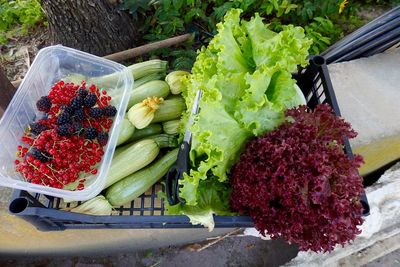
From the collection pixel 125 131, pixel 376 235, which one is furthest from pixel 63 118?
pixel 376 235

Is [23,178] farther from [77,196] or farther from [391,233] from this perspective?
[391,233]

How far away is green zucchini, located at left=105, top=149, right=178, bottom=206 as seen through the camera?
5.37ft

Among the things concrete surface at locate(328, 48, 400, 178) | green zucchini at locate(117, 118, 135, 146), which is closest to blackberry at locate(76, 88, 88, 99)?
green zucchini at locate(117, 118, 135, 146)

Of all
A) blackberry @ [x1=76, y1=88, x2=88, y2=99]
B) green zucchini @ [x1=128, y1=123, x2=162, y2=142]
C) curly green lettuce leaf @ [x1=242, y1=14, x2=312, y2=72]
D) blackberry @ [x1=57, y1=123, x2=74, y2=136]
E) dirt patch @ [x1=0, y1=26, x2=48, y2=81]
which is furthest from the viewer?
dirt patch @ [x1=0, y1=26, x2=48, y2=81]

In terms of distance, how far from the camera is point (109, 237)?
85.7 inches

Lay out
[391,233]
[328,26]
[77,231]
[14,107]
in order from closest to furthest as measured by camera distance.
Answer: [14,107]
[77,231]
[391,233]
[328,26]

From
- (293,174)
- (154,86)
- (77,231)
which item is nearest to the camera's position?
(293,174)

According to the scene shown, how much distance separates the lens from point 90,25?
2.42 m

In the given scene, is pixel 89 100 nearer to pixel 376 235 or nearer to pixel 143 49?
pixel 143 49

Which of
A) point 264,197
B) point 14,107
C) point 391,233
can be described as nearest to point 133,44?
point 14,107

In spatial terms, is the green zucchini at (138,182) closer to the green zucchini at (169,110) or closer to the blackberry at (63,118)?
the green zucchini at (169,110)

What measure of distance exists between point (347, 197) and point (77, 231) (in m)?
1.51

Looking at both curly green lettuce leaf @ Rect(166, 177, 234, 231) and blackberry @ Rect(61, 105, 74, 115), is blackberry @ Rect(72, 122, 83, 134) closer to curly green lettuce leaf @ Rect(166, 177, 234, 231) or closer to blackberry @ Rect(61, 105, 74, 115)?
blackberry @ Rect(61, 105, 74, 115)

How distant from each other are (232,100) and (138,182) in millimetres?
615
